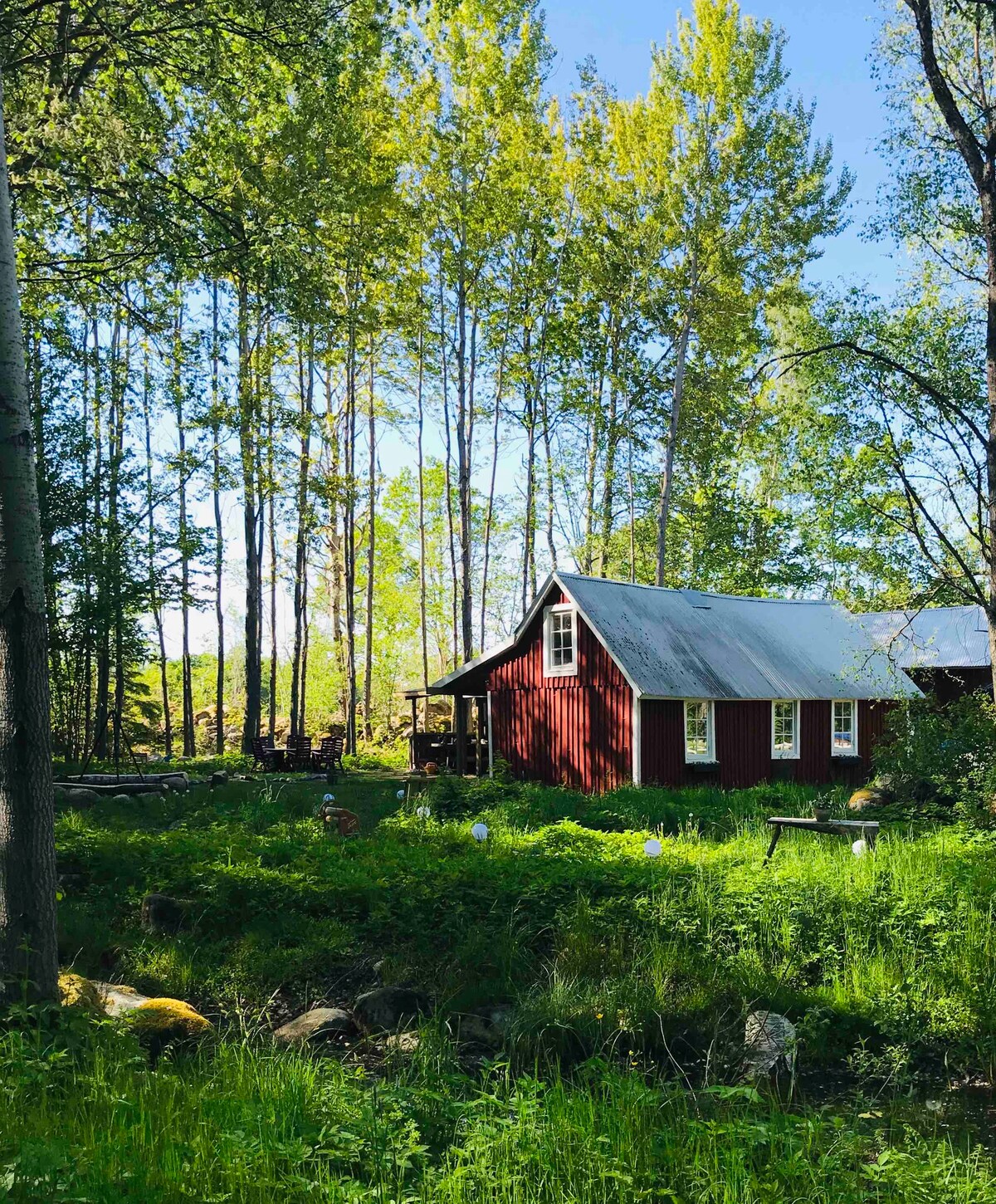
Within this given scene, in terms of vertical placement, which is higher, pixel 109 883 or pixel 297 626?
Result: pixel 297 626

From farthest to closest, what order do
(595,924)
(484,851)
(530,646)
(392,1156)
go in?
(530,646) → (484,851) → (595,924) → (392,1156)

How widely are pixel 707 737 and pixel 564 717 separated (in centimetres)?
290

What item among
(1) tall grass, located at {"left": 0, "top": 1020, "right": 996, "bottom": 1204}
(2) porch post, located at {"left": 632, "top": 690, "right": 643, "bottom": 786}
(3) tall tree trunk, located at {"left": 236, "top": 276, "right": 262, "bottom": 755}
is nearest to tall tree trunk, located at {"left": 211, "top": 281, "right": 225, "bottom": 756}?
(3) tall tree trunk, located at {"left": 236, "top": 276, "right": 262, "bottom": 755}

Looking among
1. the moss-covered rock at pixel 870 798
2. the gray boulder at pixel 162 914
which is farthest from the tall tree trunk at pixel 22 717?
the moss-covered rock at pixel 870 798

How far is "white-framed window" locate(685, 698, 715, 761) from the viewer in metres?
20.3

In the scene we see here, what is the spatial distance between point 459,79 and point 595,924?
80.8 ft

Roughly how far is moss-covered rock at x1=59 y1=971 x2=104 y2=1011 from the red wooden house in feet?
43.4

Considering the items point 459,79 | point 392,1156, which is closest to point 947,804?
point 392,1156

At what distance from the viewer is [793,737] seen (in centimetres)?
2180

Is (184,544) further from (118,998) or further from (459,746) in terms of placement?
(118,998)

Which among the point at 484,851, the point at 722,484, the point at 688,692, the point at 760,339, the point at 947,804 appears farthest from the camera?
the point at 722,484

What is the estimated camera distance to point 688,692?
1948 cm

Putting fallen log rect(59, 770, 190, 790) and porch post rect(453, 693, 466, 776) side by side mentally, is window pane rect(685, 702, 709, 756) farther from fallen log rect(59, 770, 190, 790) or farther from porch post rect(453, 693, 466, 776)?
fallen log rect(59, 770, 190, 790)

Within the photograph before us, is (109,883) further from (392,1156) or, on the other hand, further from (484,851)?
(392,1156)
